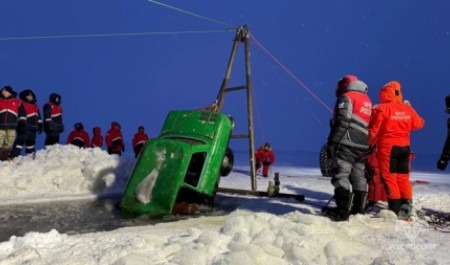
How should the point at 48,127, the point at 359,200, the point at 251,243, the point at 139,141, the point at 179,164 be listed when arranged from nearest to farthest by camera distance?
the point at 251,243, the point at 359,200, the point at 179,164, the point at 48,127, the point at 139,141

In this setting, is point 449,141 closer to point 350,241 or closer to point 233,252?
point 350,241

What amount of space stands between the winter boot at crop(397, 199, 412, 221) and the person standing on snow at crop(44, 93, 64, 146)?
30.6 ft

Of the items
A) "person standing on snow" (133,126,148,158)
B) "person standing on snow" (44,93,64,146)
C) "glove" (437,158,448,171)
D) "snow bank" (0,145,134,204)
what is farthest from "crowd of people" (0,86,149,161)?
"glove" (437,158,448,171)

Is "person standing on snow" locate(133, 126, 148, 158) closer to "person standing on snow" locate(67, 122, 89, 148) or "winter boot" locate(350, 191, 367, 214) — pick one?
"person standing on snow" locate(67, 122, 89, 148)

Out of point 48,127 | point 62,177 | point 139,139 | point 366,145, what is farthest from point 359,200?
point 139,139

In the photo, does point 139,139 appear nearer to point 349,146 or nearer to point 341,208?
point 349,146

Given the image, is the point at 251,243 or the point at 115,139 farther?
the point at 115,139

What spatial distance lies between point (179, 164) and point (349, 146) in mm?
2153

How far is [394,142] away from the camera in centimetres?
526

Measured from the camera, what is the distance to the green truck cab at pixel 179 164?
5.63 m

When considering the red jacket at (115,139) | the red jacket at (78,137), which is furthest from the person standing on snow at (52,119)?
the red jacket at (115,139)

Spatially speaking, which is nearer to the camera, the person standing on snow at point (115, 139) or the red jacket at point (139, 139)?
the person standing on snow at point (115, 139)

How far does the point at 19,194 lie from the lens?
7.16 m

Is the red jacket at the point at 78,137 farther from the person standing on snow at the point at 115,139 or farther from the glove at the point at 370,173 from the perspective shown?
the glove at the point at 370,173
